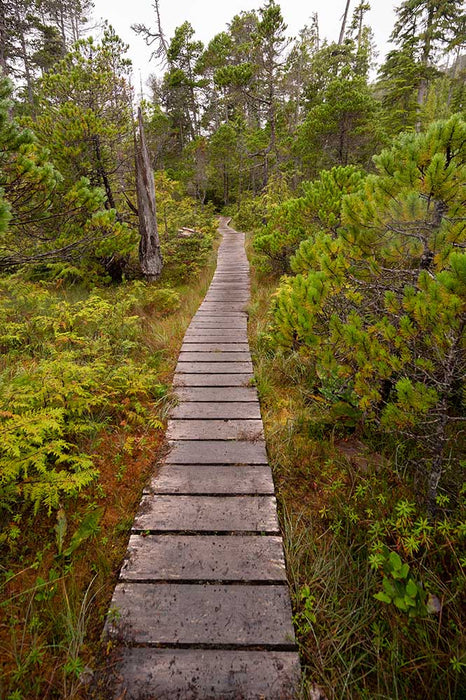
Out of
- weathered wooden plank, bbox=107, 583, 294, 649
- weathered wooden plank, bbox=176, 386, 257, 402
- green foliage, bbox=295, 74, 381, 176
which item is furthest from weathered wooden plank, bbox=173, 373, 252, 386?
green foliage, bbox=295, 74, 381, 176

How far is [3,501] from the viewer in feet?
7.06

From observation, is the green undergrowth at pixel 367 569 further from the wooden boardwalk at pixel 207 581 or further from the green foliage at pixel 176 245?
the green foliage at pixel 176 245

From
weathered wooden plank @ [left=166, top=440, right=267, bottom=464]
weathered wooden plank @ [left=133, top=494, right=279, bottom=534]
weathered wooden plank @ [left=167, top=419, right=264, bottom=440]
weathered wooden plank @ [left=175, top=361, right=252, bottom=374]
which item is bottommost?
weathered wooden plank @ [left=133, top=494, right=279, bottom=534]

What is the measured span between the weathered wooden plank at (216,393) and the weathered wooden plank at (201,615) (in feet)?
6.56

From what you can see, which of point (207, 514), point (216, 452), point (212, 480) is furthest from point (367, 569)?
point (216, 452)

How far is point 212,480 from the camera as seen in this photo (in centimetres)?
252

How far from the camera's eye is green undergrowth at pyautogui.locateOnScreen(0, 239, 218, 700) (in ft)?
4.98

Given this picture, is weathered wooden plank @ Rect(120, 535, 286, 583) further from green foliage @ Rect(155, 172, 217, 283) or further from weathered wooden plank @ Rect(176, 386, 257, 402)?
green foliage @ Rect(155, 172, 217, 283)

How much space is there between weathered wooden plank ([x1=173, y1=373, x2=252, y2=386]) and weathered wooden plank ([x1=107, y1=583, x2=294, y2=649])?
2.35 metres

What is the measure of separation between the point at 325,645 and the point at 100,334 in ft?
14.9

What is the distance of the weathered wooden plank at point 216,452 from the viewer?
2.73 meters

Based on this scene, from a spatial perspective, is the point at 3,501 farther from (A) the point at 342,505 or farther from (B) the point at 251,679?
(A) the point at 342,505

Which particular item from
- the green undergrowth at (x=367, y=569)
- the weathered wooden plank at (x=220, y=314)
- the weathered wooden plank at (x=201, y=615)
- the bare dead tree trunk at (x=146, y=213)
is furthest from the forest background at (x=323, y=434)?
the bare dead tree trunk at (x=146, y=213)

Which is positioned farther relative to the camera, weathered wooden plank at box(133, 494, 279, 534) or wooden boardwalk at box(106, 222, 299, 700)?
weathered wooden plank at box(133, 494, 279, 534)
